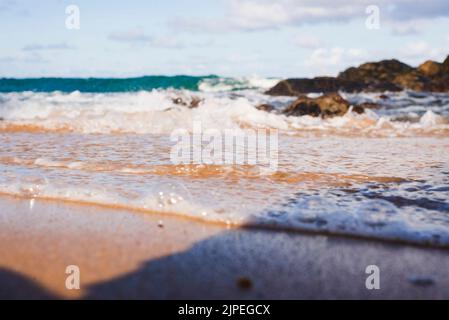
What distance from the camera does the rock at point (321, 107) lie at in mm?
10047

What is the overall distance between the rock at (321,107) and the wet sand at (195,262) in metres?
8.13

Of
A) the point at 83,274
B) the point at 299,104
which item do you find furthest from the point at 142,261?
the point at 299,104

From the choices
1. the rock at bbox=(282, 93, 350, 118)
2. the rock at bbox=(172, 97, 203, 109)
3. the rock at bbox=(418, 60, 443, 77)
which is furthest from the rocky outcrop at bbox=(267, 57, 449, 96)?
the rock at bbox=(282, 93, 350, 118)

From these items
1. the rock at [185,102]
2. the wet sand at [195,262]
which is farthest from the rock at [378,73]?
the wet sand at [195,262]

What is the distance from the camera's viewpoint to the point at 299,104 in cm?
1063

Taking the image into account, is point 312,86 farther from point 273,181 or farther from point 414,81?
point 273,181

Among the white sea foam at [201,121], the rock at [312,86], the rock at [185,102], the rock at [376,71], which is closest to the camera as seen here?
the white sea foam at [201,121]

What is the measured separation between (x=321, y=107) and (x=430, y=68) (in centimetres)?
1554

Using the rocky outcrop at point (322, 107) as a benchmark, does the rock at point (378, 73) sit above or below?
above

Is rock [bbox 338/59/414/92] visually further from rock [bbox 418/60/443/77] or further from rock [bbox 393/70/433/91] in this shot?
rock [bbox 418/60/443/77]

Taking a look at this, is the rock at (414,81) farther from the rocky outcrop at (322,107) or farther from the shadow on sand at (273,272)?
the shadow on sand at (273,272)

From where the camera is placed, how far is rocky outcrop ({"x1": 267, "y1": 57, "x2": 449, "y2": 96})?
2074 centimetres

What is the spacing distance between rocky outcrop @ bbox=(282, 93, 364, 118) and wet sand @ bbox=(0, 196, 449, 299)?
8127mm
